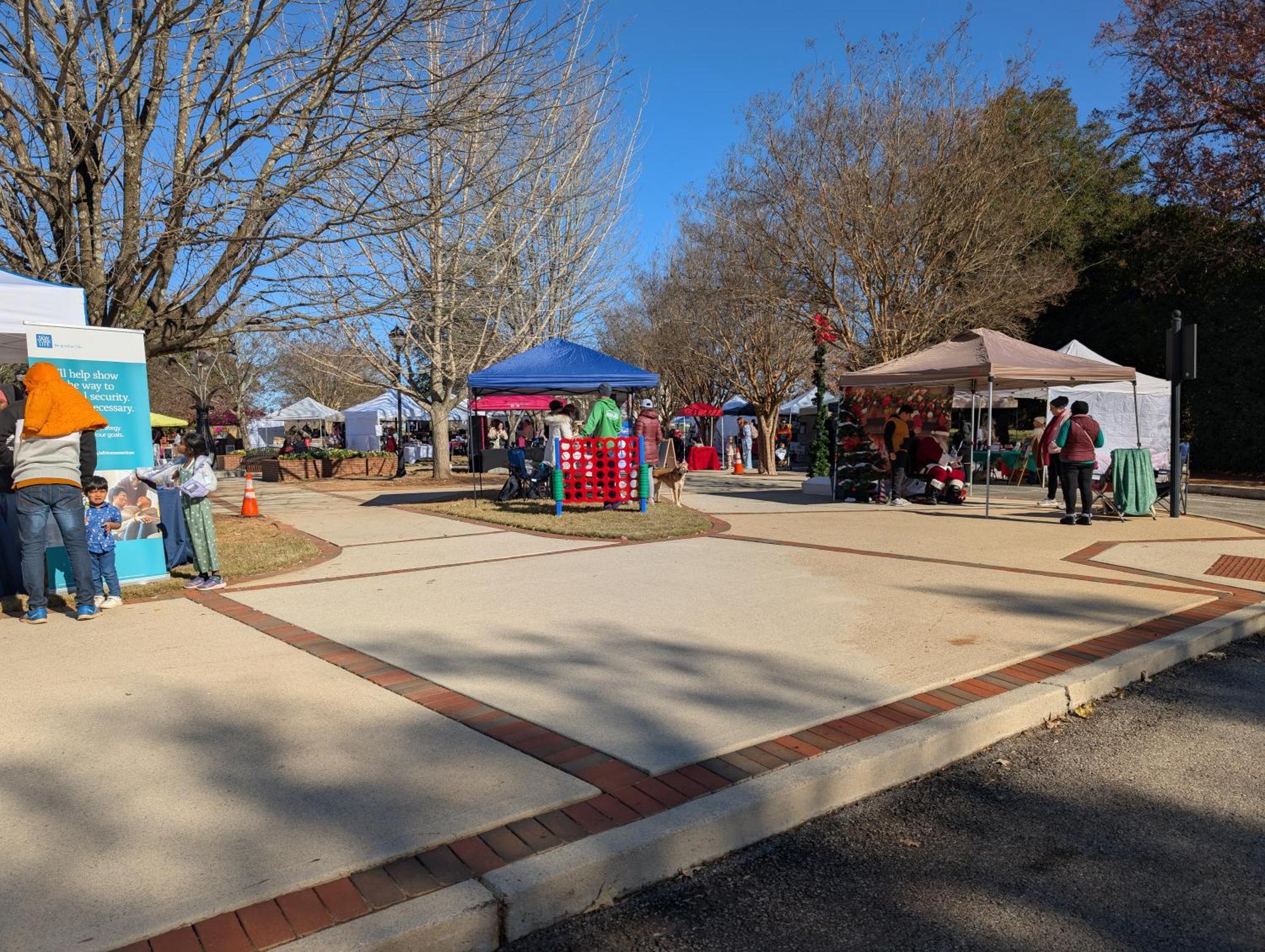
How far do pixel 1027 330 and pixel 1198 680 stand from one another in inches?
905

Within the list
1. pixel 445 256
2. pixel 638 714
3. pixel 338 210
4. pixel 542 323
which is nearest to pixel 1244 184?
pixel 542 323

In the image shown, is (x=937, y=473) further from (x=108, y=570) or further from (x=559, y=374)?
(x=108, y=570)

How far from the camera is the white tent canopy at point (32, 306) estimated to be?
6.88 meters

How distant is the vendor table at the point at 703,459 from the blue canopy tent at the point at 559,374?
14044 mm

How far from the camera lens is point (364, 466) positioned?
1020 inches

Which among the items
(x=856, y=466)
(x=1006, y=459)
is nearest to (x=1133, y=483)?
(x=856, y=466)

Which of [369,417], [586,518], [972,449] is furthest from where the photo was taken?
[369,417]

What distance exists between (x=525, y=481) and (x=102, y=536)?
27.3ft

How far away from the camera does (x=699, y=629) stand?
5.86 m

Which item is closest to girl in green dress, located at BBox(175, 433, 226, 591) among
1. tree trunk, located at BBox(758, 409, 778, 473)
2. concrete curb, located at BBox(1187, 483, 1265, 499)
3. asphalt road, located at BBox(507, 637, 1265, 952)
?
asphalt road, located at BBox(507, 637, 1265, 952)

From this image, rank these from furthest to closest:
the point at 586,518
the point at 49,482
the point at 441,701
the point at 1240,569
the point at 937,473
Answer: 1. the point at 937,473
2. the point at 586,518
3. the point at 1240,569
4. the point at 49,482
5. the point at 441,701

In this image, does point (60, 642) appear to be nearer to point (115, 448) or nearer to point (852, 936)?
point (115, 448)

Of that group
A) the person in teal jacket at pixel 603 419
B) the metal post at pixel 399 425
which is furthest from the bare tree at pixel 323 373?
the person in teal jacket at pixel 603 419

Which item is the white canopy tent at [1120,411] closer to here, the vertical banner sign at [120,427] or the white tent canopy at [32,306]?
the vertical banner sign at [120,427]
